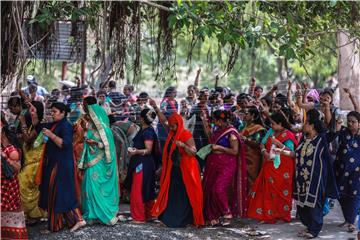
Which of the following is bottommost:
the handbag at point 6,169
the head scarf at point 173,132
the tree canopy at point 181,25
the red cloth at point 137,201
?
the red cloth at point 137,201

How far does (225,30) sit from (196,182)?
2.23 meters

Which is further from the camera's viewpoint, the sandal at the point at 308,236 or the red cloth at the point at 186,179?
the red cloth at the point at 186,179

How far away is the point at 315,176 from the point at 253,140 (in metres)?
1.47

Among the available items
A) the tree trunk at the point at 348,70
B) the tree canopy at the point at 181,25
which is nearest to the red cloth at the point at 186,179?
the tree canopy at the point at 181,25

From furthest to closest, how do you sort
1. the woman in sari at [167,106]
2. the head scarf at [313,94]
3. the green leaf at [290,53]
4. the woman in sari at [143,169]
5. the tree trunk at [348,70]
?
the woman in sari at [167,106] → the tree trunk at [348,70] → the head scarf at [313,94] → the woman in sari at [143,169] → the green leaf at [290,53]

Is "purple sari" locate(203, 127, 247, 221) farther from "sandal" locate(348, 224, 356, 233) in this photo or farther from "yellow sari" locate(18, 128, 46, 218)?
"yellow sari" locate(18, 128, 46, 218)

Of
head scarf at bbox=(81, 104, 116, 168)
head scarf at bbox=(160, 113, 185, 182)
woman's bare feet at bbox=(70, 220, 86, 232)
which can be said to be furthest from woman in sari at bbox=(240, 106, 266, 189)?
woman's bare feet at bbox=(70, 220, 86, 232)

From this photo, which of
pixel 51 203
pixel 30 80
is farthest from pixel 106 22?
pixel 30 80

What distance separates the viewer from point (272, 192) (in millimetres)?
8375

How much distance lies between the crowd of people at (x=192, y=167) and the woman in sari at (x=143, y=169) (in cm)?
1

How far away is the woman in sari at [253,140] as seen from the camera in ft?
29.1

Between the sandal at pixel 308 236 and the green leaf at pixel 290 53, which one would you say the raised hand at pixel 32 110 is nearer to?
the green leaf at pixel 290 53

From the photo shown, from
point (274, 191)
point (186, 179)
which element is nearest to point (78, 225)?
point (186, 179)

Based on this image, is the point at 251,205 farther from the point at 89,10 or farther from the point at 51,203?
the point at 89,10
